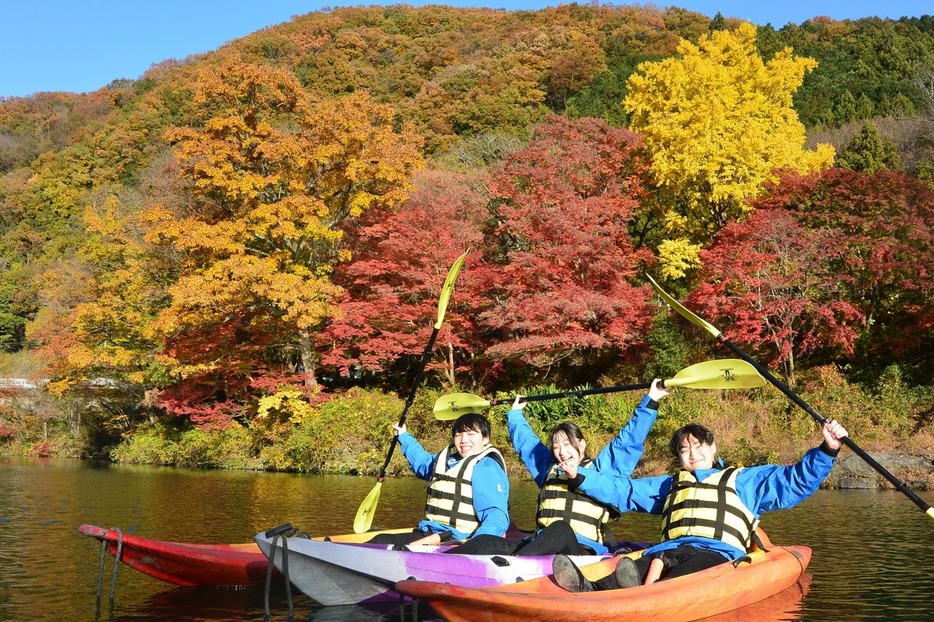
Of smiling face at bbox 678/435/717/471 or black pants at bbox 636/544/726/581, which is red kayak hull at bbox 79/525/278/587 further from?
smiling face at bbox 678/435/717/471

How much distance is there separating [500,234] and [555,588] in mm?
14555

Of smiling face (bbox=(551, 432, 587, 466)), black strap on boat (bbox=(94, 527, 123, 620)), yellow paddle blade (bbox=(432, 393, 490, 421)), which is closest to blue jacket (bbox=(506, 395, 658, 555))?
smiling face (bbox=(551, 432, 587, 466))

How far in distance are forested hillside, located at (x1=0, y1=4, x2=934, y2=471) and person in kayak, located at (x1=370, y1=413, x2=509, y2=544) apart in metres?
9.10

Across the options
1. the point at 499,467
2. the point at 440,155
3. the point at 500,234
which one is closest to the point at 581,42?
the point at 440,155

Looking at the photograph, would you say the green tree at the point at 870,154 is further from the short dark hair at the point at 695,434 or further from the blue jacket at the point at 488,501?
the blue jacket at the point at 488,501

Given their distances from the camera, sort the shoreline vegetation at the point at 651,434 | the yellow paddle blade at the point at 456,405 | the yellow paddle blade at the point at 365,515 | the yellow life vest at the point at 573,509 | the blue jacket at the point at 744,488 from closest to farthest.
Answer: the blue jacket at the point at 744,488 < the yellow life vest at the point at 573,509 < the yellow paddle blade at the point at 365,515 < the yellow paddle blade at the point at 456,405 < the shoreline vegetation at the point at 651,434

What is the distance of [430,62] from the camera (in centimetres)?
4506

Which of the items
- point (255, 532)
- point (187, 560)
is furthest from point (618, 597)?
point (255, 532)

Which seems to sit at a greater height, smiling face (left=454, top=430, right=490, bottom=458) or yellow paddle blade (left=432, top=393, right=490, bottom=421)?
yellow paddle blade (left=432, top=393, right=490, bottom=421)

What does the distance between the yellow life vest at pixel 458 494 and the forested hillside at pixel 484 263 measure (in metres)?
9.17

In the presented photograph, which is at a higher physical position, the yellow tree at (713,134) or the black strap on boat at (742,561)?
the yellow tree at (713,134)

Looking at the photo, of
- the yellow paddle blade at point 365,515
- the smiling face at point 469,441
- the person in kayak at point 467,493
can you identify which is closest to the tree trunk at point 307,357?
the yellow paddle blade at point 365,515

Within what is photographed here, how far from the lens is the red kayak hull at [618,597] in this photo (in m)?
4.39

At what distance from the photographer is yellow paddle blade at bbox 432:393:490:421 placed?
7633 mm
